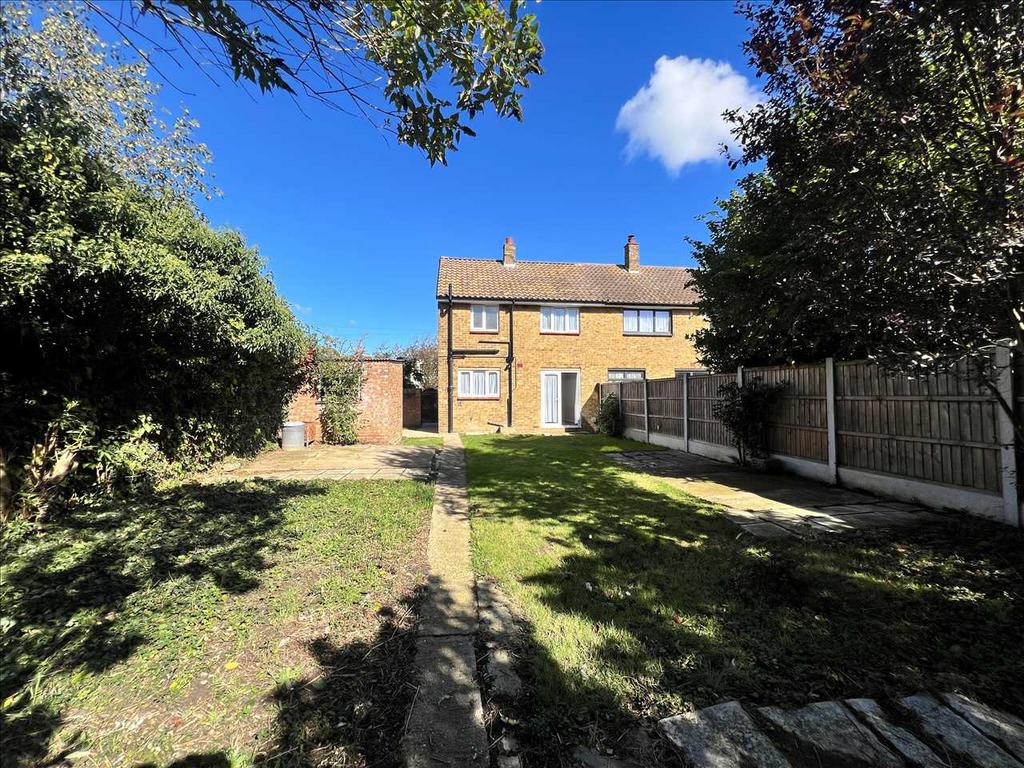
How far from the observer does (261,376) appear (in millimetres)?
10875

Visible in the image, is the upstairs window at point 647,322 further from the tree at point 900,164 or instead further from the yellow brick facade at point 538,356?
the tree at point 900,164

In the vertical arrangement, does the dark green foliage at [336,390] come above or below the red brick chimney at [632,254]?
below

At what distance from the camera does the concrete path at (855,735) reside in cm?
194

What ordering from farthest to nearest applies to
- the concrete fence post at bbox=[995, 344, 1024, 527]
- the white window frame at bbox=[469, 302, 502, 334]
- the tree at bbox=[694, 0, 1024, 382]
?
the white window frame at bbox=[469, 302, 502, 334], the concrete fence post at bbox=[995, 344, 1024, 527], the tree at bbox=[694, 0, 1024, 382]

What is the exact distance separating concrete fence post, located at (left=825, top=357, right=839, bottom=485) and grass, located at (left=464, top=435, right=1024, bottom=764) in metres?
2.13

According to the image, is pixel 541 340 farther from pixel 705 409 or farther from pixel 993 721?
pixel 993 721

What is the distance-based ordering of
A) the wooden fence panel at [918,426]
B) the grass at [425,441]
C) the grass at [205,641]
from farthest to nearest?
the grass at [425,441] → the wooden fence panel at [918,426] → the grass at [205,641]

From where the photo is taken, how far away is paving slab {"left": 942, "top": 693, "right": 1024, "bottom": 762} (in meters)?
2.03

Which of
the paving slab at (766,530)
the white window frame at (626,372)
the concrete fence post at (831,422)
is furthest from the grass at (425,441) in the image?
the paving slab at (766,530)

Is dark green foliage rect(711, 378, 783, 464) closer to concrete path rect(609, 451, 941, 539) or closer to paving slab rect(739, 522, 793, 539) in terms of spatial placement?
concrete path rect(609, 451, 941, 539)

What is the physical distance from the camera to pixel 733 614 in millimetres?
3168

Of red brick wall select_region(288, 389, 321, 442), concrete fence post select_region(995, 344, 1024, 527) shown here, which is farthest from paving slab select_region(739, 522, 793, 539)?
red brick wall select_region(288, 389, 321, 442)

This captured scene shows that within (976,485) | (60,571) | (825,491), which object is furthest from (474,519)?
(976,485)

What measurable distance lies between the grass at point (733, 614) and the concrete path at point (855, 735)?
0.36ft
